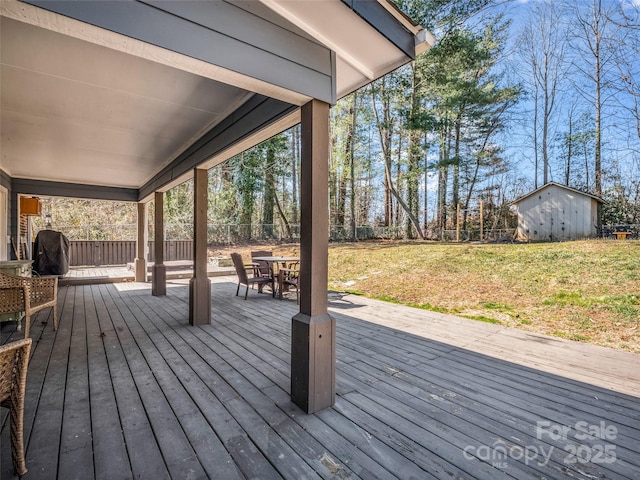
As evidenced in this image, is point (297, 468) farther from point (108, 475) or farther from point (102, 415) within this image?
point (102, 415)

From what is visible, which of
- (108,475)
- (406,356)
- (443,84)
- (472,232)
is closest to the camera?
(108,475)

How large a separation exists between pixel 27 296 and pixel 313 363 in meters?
3.37

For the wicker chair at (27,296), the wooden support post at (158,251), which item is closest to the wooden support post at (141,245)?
the wooden support post at (158,251)

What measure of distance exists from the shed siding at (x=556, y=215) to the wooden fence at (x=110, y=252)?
13.2 meters

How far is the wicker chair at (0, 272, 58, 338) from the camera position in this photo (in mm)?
3359

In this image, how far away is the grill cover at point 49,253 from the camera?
286 inches

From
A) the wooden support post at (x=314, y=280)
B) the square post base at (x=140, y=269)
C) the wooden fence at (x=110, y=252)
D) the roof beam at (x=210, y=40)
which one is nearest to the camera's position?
the roof beam at (x=210, y=40)

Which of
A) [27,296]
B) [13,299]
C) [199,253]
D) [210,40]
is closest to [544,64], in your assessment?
[199,253]

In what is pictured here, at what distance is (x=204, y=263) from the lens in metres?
4.46

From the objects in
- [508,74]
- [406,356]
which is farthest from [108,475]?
[508,74]

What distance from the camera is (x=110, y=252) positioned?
10930mm

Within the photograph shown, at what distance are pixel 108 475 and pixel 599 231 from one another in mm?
14052

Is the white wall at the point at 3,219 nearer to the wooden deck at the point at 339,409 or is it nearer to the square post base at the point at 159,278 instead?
the square post base at the point at 159,278

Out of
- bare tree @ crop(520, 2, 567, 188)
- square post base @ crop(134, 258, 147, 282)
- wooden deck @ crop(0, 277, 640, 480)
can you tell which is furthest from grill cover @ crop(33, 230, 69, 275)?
bare tree @ crop(520, 2, 567, 188)
